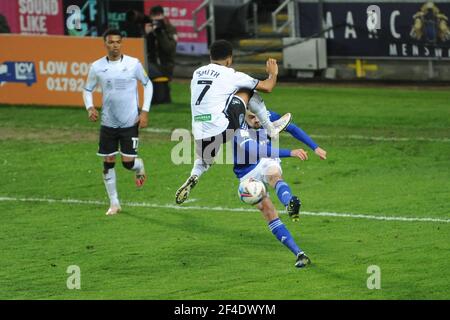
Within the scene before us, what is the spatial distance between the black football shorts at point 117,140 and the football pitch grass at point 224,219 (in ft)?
2.97

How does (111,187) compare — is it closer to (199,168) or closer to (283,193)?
(199,168)

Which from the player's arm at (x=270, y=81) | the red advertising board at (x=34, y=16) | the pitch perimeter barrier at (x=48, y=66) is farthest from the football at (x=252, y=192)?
the red advertising board at (x=34, y=16)

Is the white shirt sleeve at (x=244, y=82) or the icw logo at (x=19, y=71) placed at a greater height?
the white shirt sleeve at (x=244, y=82)

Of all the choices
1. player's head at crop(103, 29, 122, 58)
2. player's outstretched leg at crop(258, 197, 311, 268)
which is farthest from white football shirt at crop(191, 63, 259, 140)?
player's head at crop(103, 29, 122, 58)

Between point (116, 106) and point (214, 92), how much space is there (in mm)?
3604

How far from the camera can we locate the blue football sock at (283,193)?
42.7 feet

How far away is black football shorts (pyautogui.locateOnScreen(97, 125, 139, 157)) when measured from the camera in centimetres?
1706

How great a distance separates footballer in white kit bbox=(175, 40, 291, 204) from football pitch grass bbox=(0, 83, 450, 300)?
161cm

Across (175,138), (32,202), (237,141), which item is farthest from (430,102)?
(237,141)

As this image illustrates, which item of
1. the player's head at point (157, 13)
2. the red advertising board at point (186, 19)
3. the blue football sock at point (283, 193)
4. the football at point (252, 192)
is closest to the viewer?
the blue football sock at point (283, 193)

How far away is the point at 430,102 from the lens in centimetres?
2664

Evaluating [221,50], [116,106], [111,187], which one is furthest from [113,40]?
[221,50]

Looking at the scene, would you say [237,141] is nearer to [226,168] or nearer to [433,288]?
[433,288]

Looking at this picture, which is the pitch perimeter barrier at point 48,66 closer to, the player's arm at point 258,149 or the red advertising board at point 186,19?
the red advertising board at point 186,19
